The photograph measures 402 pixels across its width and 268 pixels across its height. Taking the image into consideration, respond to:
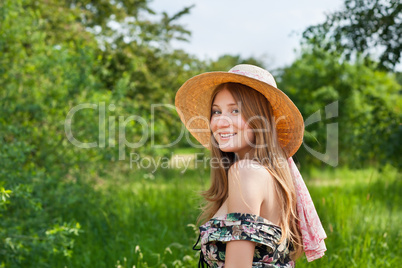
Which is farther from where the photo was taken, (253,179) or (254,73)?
(254,73)

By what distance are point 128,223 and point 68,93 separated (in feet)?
6.88

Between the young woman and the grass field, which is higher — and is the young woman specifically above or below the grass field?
above

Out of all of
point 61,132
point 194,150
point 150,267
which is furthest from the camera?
point 194,150

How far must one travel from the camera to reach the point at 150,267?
3.12m

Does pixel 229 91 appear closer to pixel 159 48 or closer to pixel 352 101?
pixel 159 48

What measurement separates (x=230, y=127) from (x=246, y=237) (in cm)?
53

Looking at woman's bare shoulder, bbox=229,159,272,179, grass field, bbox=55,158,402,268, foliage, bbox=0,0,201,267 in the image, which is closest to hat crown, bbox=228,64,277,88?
woman's bare shoulder, bbox=229,159,272,179

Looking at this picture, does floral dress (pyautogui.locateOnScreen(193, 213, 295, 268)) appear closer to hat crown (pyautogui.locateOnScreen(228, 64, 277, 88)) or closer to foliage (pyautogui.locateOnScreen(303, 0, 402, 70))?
hat crown (pyautogui.locateOnScreen(228, 64, 277, 88))

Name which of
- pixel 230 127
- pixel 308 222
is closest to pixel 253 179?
pixel 230 127

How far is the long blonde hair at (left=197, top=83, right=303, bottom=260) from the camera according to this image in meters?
1.78

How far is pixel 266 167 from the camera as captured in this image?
69.3 inches

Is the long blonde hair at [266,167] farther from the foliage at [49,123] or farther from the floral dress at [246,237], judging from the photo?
the foliage at [49,123]

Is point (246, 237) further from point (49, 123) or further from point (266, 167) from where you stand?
point (49, 123)

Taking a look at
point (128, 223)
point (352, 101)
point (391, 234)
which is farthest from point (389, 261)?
point (352, 101)
